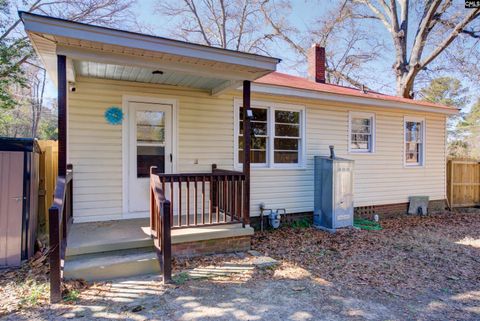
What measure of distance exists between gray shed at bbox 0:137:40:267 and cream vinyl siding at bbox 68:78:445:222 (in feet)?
2.80

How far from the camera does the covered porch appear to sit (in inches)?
149

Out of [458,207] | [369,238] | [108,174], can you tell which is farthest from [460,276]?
[458,207]

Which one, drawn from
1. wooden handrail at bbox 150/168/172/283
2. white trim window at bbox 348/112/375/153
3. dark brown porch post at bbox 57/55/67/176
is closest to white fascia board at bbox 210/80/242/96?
wooden handrail at bbox 150/168/172/283

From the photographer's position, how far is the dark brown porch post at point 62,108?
3.74 metres

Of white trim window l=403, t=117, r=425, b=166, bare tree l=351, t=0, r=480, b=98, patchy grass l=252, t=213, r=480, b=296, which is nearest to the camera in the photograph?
patchy grass l=252, t=213, r=480, b=296

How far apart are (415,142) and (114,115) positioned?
8343 millimetres

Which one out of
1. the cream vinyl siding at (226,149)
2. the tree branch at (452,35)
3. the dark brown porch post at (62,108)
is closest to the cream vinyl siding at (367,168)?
the cream vinyl siding at (226,149)

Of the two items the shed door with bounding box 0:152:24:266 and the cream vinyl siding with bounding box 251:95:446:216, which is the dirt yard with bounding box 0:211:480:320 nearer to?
the shed door with bounding box 0:152:24:266

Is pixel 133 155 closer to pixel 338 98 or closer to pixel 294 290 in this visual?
pixel 294 290

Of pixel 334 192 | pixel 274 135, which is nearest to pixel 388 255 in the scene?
pixel 334 192

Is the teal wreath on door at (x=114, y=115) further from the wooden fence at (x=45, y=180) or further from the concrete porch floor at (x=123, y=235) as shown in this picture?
the concrete porch floor at (x=123, y=235)

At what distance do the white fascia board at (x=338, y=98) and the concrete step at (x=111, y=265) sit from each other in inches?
154

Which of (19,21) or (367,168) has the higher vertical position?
(19,21)

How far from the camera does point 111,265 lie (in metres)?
3.89
